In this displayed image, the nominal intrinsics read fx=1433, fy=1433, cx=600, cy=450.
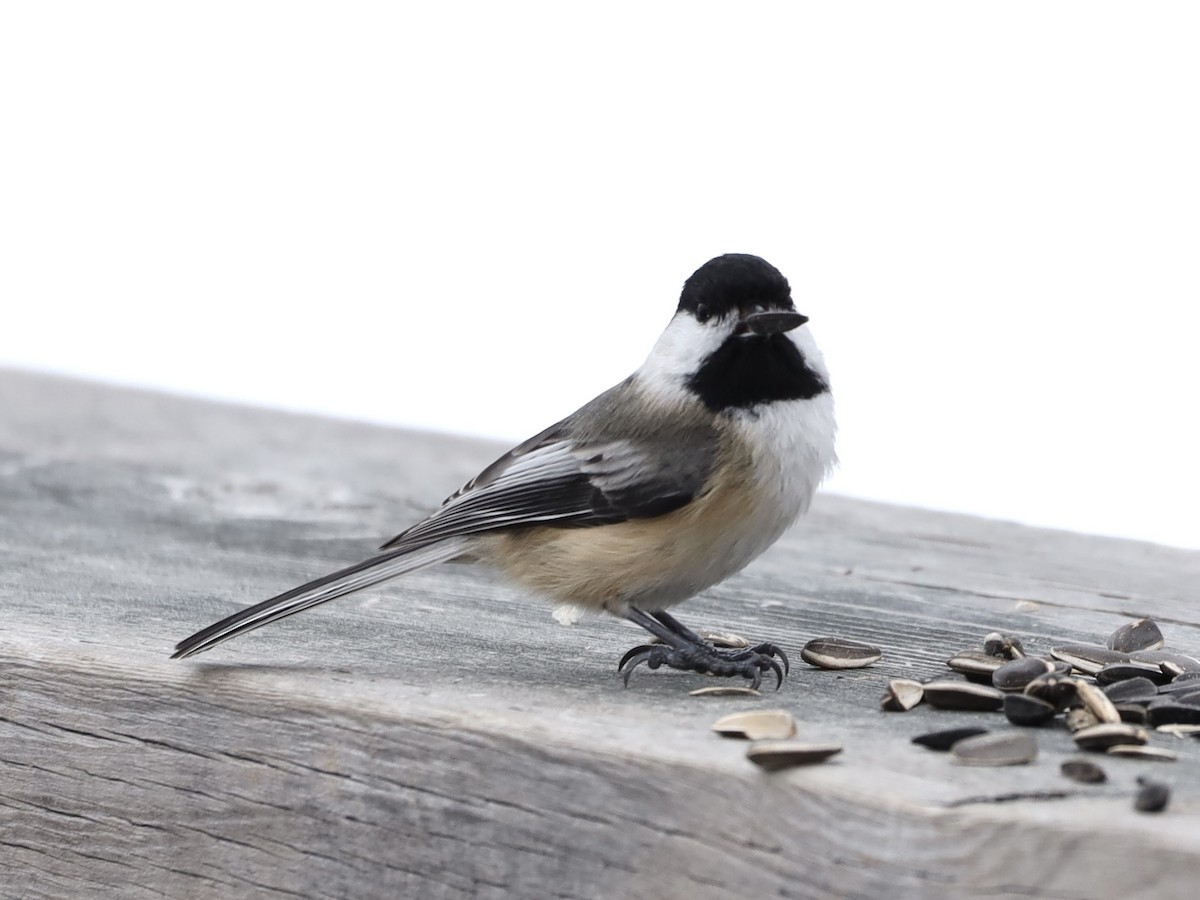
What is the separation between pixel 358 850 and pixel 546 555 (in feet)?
2.46

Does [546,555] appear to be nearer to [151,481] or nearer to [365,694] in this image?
[365,694]

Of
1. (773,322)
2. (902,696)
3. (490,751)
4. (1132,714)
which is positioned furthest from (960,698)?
(773,322)

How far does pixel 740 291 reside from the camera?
2264 millimetres

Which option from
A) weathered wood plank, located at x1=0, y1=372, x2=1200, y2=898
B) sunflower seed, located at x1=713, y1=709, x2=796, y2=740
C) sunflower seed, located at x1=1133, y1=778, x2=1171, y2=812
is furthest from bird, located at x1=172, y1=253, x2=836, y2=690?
sunflower seed, located at x1=1133, y1=778, x2=1171, y2=812

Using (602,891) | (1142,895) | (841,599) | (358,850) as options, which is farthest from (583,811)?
(841,599)

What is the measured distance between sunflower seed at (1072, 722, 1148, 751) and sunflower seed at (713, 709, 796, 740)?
0.30m

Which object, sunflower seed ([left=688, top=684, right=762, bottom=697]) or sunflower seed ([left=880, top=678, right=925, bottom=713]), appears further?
sunflower seed ([left=688, top=684, right=762, bottom=697])

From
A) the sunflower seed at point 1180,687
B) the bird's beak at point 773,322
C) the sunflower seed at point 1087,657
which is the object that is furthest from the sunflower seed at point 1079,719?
the bird's beak at point 773,322

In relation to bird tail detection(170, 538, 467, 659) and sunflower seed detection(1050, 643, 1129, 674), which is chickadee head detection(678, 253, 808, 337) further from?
sunflower seed detection(1050, 643, 1129, 674)

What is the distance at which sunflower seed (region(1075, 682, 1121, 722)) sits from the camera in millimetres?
1600

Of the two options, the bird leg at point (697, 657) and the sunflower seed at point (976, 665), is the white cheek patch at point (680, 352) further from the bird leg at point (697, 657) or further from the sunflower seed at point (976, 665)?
the sunflower seed at point (976, 665)

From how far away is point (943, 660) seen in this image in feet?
6.95

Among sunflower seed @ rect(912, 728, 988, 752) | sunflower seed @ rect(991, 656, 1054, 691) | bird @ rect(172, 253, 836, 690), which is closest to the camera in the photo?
sunflower seed @ rect(912, 728, 988, 752)

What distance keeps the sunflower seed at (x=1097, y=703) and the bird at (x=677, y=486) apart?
473 mm
